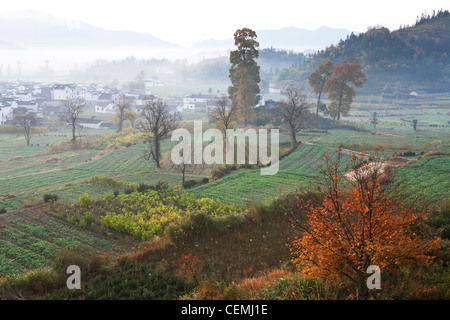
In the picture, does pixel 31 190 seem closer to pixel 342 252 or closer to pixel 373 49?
pixel 342 252

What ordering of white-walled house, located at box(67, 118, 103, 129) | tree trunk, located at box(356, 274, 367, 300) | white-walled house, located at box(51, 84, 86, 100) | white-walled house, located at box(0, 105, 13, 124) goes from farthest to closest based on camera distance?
white-walled house, located at box(51, 84, 86, 100) < white-walled house, located at box(0, 105, 13, 124) < white-walled house, located at box(67, 118, 103, 129) < tree trunk, located at box(356, 274, 367, 300)

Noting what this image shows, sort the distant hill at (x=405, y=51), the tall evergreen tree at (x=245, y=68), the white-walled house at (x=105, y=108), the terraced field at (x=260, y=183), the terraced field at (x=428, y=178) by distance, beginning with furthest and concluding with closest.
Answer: the distant hill at (x=405, y=51) → the white-walled house at (x=105, y=108) → the tall evergreen tree at (x=245, y=68) → the terraced field at (x=260, y=183) → the terraced field at (x=428, y=178)

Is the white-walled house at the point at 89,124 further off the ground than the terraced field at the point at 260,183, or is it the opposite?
the white-walled house at the point at 89,124

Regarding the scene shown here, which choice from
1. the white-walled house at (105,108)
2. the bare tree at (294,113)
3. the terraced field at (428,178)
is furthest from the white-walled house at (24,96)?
the terraced field at (428,178)

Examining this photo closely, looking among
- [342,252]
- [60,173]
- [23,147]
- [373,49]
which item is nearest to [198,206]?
[342,252]

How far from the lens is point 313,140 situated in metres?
37.9

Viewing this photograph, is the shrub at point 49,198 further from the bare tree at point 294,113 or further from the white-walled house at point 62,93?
the white-walled house at point 62,93

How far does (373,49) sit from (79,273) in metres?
95.0

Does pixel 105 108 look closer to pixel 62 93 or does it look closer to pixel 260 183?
pixel 62 93

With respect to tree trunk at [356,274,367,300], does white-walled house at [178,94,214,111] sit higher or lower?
higher

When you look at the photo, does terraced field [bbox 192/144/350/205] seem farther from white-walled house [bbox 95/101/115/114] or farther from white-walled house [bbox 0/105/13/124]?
white-walled house [bbox 95/101/115/114]

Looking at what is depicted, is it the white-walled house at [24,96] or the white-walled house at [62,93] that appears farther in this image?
the white-walled house at [62,93]

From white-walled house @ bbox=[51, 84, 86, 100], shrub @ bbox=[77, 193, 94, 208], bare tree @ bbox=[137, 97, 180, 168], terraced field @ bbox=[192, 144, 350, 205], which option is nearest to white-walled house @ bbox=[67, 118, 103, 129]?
bare tree @ bbox=[137, 97, 180, 168]

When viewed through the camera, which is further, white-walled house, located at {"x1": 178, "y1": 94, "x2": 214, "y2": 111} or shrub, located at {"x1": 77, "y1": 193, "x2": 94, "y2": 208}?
white-walled house, located at {"x1": 178, "y1": 94, "x2": 214, "y2": 111}
